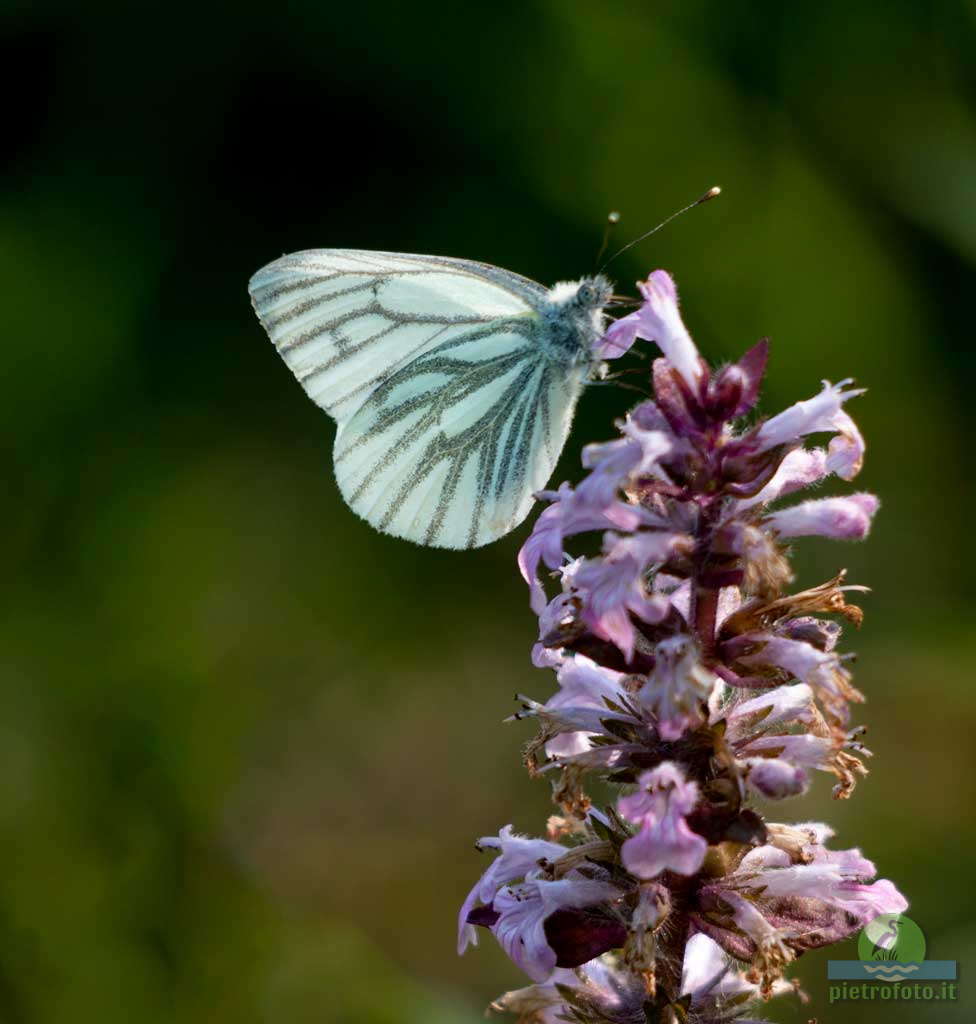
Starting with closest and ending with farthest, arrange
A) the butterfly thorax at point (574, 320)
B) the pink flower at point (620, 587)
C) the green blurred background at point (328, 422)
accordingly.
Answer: the pink flower at point (620, 587)
the butterfly thorax at point (574, 320)
the green blurred background at point (328, 422)

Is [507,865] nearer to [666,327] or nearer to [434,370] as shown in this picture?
[666,327]

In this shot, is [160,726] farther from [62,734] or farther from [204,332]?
[204,332]

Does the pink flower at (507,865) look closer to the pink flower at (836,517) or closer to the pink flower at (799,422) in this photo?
the pink flower at (836,517)

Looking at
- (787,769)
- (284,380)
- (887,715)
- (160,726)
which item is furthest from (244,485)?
(787,769)

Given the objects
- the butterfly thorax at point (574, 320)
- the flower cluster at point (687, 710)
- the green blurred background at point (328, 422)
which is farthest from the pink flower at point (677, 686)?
the green blurred background at point (328, 422)

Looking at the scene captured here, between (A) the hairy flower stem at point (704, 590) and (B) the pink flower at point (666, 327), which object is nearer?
(A) the hairy flower stem at point (704, 590)

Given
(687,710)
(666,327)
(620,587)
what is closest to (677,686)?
(687,710)
